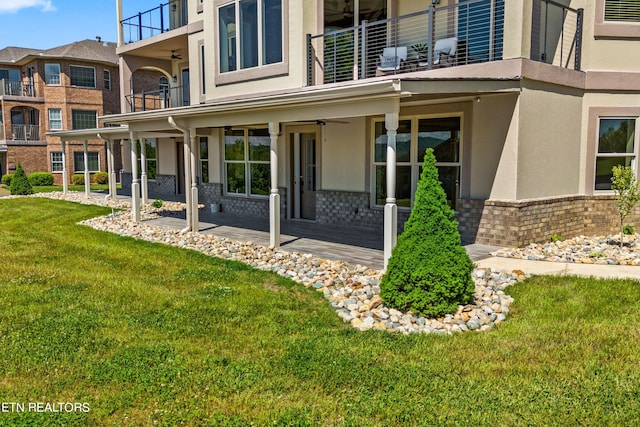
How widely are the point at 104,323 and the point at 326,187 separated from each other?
8.39 metres

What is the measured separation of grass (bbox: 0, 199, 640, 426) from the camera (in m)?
4.09

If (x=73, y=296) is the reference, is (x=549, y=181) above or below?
above

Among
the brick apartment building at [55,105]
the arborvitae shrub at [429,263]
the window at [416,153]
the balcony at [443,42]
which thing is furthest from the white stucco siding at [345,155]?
the brick apartment building at [55,105]

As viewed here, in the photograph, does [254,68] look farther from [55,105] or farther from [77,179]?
[55,105]

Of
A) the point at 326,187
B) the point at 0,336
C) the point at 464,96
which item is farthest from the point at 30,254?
the point at 464,96

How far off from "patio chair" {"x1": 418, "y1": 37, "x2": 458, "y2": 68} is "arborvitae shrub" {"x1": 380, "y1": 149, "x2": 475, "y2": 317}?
15.8ft

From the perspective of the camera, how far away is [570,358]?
198 inches

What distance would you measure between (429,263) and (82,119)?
37.7 metres

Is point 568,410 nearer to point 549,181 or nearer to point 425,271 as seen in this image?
point 425,271

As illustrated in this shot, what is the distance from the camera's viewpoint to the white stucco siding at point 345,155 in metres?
12.8

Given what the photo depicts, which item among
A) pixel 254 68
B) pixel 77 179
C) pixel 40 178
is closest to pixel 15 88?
pixel 40 178

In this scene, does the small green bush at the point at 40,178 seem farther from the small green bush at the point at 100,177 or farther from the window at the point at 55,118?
the window at the point at 55,118

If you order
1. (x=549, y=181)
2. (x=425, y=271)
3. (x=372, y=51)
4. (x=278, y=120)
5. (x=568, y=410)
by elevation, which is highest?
(x=372, y=51)

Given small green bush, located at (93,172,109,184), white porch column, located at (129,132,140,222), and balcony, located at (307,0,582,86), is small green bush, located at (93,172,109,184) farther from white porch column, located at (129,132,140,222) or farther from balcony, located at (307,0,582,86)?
balcony, located at (307,0,582,86)
